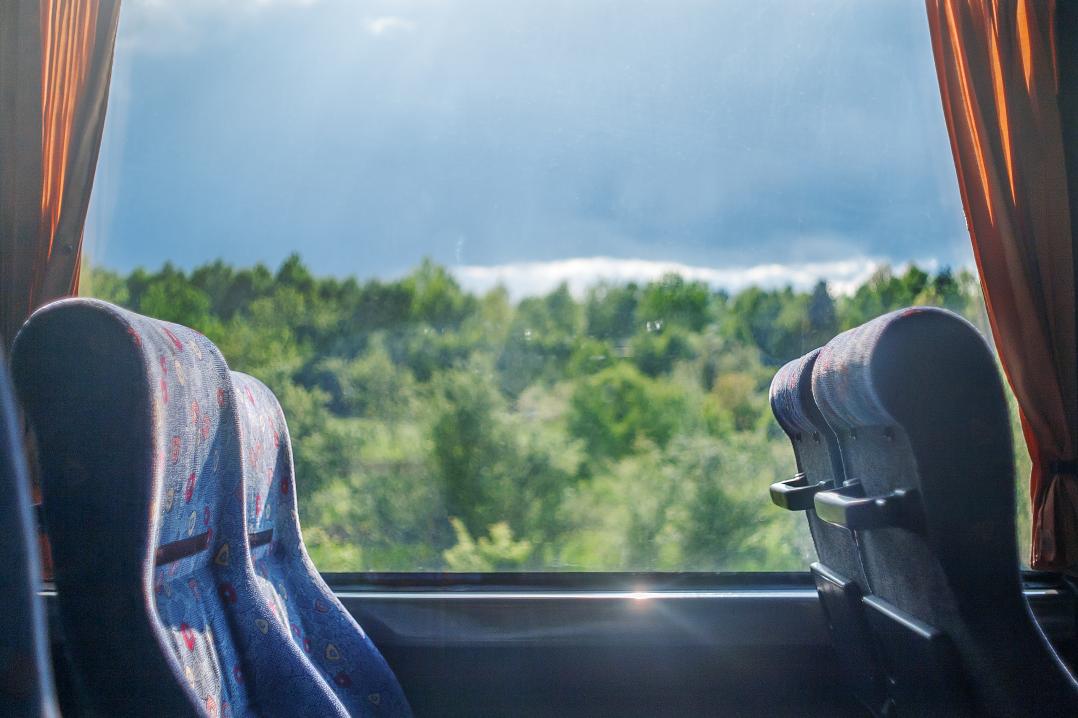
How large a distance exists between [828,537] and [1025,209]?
104 centimetres

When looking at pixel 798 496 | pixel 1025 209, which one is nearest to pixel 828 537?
pixel 798 496

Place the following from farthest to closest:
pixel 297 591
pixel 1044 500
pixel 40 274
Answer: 1. pixel 40 274
2. pixel 1044 500
3. pixel 297 591

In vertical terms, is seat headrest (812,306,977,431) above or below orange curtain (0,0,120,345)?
below

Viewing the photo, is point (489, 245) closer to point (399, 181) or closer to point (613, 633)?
point (399, 181)

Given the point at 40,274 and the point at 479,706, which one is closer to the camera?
the point at 479,706

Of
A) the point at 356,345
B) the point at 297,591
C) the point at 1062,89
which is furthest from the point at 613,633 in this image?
the point at 1062,89

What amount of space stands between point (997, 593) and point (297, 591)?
1070 millimetres

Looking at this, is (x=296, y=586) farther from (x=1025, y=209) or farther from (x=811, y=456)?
(x=1025, y=209)

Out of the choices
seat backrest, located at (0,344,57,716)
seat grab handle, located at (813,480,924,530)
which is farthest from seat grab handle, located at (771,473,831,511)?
seat backrest, located at (0,344,57,716)

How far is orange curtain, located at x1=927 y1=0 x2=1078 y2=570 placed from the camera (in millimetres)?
1885

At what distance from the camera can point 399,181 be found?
208 cm

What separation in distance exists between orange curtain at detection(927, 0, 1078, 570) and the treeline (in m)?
0.14

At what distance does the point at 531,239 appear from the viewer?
2.04 metres

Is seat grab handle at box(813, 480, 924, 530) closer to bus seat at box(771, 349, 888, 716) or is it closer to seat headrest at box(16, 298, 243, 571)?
bus seat at box(771, 349, 888, 716)
